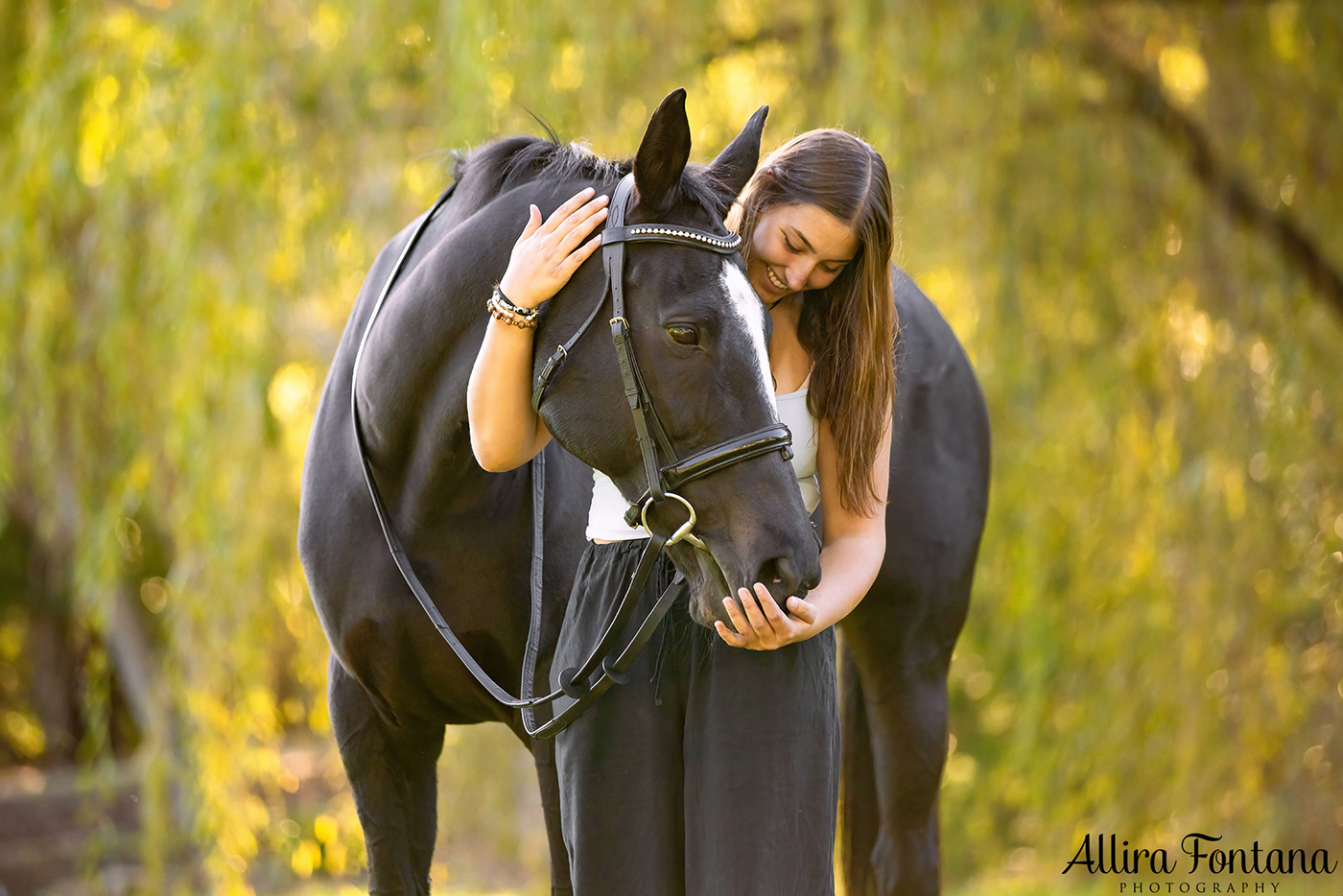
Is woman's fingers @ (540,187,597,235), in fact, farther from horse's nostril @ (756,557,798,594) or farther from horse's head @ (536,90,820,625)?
horse's nostril @ (756,557,798,594)

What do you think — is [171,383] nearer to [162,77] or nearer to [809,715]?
[162,77]

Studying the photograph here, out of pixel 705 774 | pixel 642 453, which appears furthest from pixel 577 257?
pixel 705 774

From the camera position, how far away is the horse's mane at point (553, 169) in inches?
66.2

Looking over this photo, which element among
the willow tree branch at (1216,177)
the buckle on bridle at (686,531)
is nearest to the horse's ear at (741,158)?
the buckle on bridle at (686,531)

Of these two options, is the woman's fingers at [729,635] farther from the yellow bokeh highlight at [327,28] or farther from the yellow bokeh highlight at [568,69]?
the yellow bokeh highlight at [327,28]

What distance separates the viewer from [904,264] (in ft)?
12.8

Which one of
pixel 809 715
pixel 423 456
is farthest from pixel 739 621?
pixel 423 456

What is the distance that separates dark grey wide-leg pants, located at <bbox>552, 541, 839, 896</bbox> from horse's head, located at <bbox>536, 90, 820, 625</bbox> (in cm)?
15

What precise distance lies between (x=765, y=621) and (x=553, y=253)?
590mm

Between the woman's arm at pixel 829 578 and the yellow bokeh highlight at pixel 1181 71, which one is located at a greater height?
the yellow bokeh highlight at pixel 1181 71

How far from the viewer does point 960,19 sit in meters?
3.81

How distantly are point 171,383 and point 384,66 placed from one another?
1285 mm

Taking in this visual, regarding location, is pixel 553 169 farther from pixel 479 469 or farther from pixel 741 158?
pixel 479 469

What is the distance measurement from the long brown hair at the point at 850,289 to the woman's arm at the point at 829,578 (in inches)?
0.9
